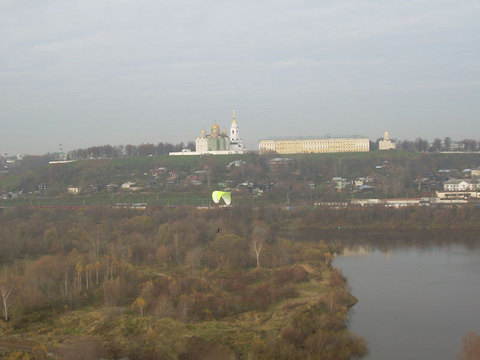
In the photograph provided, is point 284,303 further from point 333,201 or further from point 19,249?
point 333,201

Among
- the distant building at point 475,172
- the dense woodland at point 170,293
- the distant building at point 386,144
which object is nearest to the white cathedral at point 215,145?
the distant building at point 386,144

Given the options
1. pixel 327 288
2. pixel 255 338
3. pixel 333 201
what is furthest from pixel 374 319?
pixel 333 201

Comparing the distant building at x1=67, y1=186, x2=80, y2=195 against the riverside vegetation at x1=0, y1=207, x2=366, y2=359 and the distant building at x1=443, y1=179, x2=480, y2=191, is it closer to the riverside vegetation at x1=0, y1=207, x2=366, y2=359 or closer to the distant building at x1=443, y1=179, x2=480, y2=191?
the riverside vegetation at x1=0, y1=207, x2=366, y2=359

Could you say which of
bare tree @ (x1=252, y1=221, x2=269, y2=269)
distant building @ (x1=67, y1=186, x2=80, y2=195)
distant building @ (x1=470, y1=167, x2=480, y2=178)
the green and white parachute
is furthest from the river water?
distant building @ (x1=67, y1=186, x2=80, y2=195)

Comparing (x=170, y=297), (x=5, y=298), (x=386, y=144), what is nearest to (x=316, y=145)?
(x=386, y=144)

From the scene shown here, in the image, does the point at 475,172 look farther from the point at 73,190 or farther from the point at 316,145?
the point at 73,190

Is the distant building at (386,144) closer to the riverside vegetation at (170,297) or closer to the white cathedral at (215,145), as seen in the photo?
the white cathedral at (215,145)
